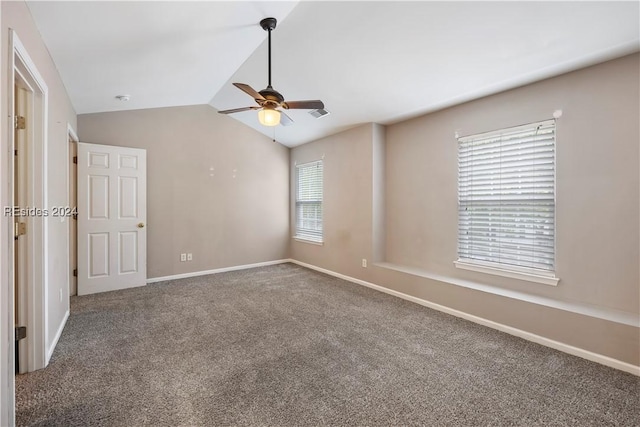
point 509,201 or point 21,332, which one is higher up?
point 509,201

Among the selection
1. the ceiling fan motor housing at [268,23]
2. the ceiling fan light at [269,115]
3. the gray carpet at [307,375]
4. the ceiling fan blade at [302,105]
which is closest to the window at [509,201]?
the gray carpet at [307,375]

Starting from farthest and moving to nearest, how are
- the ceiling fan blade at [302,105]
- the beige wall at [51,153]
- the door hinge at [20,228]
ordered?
the ceiling fan blade at [302,105], the door hinge at [20,228], the beige wall at [51,153]

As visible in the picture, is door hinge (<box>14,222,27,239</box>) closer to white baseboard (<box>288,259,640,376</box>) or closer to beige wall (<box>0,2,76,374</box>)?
beige wall (<box>0,2,76,374</box>)

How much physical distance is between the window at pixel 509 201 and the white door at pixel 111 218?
4.57 metres

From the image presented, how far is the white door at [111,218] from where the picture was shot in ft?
13.3

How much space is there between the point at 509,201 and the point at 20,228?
4.40 meters

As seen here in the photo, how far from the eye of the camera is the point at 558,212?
284cm

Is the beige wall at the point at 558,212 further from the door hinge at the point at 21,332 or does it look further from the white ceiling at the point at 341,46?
the door hinge at the point at 21,332

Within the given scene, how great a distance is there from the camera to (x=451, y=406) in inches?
73.3

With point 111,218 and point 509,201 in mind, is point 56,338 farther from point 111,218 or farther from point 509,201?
point 509,201

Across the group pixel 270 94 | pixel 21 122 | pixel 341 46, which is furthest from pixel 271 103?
pixel 21 122

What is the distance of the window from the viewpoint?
294 centimetres

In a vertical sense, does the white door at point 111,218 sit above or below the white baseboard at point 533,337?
above

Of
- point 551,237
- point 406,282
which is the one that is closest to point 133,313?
point 406,282
